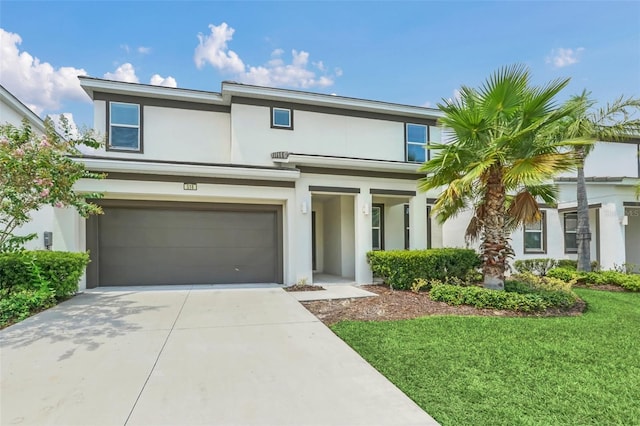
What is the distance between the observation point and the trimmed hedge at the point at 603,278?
976 cm

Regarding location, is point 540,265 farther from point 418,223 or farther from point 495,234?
point 495,234

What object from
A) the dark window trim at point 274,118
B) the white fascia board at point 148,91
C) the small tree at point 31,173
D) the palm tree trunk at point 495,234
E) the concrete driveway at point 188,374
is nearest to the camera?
the concrete driveway at point 188,374

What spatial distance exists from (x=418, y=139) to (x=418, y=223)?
428cm

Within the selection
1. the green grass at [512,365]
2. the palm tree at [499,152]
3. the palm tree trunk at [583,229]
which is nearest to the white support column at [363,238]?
the palm tree at [499,152]

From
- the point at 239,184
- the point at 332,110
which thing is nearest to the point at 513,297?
the point at 239,184

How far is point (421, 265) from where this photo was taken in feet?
30.8

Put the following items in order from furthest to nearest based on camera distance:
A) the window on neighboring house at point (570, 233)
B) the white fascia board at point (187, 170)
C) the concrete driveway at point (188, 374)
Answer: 1. the window on neighboring house at point (570, 233)
2. the white fascia board at point (187, 170)
3. the concrete driveway at point (188, 374)

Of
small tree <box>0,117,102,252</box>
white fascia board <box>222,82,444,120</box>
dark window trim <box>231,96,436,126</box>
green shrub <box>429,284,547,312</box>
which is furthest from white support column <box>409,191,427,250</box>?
small tree <box>0,117,102,252</box>

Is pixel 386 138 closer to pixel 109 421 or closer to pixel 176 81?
pixel 176 81

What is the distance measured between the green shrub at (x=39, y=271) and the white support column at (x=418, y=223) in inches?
371

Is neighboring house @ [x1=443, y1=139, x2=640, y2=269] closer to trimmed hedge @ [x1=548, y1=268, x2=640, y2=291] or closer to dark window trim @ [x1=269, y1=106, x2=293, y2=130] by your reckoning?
trimmed hedge @ [x1=548, y1=268, x2=640, y2=291]

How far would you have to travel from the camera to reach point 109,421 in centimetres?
281

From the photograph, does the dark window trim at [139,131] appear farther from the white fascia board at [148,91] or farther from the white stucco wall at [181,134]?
the white fascia board at [148,91]

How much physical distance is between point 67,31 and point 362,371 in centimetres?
1266
